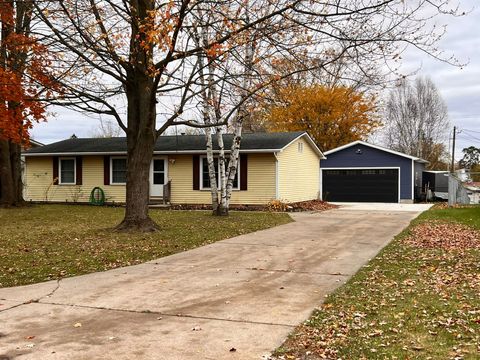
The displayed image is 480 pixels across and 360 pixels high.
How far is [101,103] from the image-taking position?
1198 centimetres

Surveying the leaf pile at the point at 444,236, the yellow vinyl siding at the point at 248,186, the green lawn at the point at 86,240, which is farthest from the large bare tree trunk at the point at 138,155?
the yellow vinyl siding at the point at 248,186

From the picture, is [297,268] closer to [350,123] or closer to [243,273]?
[243,273]

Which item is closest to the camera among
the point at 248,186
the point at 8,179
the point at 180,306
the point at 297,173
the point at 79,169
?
the point at 180,306

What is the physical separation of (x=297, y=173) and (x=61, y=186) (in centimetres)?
1184

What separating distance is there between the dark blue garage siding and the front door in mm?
12206

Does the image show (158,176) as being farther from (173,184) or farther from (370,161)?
(370,161)

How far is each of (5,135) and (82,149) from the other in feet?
24.5

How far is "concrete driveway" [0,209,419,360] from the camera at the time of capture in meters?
4.26

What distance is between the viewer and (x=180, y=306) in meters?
5.62

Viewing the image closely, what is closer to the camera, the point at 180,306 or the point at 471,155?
the point at 180,306

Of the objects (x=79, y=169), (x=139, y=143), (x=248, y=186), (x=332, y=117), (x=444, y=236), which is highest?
(x=332, y=117)

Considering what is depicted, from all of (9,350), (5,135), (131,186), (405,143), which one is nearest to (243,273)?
(9,350)

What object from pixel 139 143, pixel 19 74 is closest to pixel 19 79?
pixel 19 74

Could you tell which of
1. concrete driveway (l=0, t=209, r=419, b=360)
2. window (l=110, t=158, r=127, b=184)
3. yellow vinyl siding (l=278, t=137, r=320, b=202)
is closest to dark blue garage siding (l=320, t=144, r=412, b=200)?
yellow vinyl siding (l=278, t=137, r=320, b=202)
